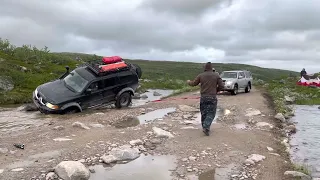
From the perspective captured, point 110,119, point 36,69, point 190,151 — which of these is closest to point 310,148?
point 190,151

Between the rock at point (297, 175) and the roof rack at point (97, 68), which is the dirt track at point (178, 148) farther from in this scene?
the roof rack at point (97, 68)

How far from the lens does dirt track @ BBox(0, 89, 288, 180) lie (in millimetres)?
7766

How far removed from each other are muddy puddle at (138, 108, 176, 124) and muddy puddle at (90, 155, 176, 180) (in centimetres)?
555

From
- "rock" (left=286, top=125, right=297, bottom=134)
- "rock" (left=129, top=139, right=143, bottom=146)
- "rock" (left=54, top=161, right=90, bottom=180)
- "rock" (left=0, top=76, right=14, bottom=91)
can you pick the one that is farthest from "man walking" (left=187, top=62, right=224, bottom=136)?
"rock" (left=0, top=76, right=14, bottom=91)

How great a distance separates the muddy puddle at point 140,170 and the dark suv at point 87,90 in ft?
27.4

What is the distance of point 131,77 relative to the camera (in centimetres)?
1898

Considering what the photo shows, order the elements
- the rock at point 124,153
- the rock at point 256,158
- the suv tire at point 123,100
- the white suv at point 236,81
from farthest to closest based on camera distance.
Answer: the white suv at point 236,81 → the suv tire at point 123,100 → the rock at point 256,158 → the rock at point 124,153

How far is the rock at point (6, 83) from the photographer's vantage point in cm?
2556

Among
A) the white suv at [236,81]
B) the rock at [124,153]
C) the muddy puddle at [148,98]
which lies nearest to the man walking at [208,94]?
the rock at [124,153]

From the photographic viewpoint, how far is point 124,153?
8.58m

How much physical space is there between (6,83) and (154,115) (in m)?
15.6

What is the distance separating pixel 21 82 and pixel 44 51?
1895cm

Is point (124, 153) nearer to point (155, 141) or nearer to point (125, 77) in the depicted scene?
point (155, 141)

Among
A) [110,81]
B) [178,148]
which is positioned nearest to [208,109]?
[178,148]
